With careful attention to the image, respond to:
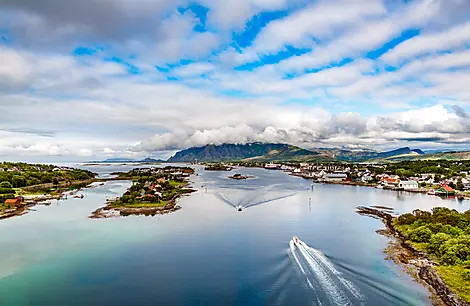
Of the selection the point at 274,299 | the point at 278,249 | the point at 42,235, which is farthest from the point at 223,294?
the point at 42,235

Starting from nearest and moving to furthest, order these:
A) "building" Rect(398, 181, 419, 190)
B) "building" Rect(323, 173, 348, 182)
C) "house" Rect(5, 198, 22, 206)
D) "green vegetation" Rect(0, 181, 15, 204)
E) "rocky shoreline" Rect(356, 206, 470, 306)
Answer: "rocky shoreline" Rect(356, 206, 470, 306), "house" Rect(5, 198, 22, 206), "green vegetation" Rect(0, 181, 15, 204), "building" Rect(398, 181, 419, 190), "building" Rect(323, 173, 348, 182)

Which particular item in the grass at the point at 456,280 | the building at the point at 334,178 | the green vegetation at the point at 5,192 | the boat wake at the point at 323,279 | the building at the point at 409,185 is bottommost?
the boat wake at the point at 323,279

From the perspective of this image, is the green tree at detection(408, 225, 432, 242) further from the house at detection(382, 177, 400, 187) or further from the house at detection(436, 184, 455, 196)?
the house at detection(382, 177, 400, 187)

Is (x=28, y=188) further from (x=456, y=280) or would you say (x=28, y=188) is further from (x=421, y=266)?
(x=456, y=280)

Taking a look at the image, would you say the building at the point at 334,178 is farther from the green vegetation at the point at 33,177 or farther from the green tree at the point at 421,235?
the green vegetation at the point at 33,177

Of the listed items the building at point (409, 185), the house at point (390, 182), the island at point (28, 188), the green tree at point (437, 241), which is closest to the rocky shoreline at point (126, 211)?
the island at point (28, 188)

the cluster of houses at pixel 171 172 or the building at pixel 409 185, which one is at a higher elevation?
the cluster of houses at pixel 171 172

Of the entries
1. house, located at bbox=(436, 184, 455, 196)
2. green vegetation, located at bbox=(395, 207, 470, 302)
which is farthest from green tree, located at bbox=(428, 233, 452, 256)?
house, located at bbox=(436, 184, 455, 196)
